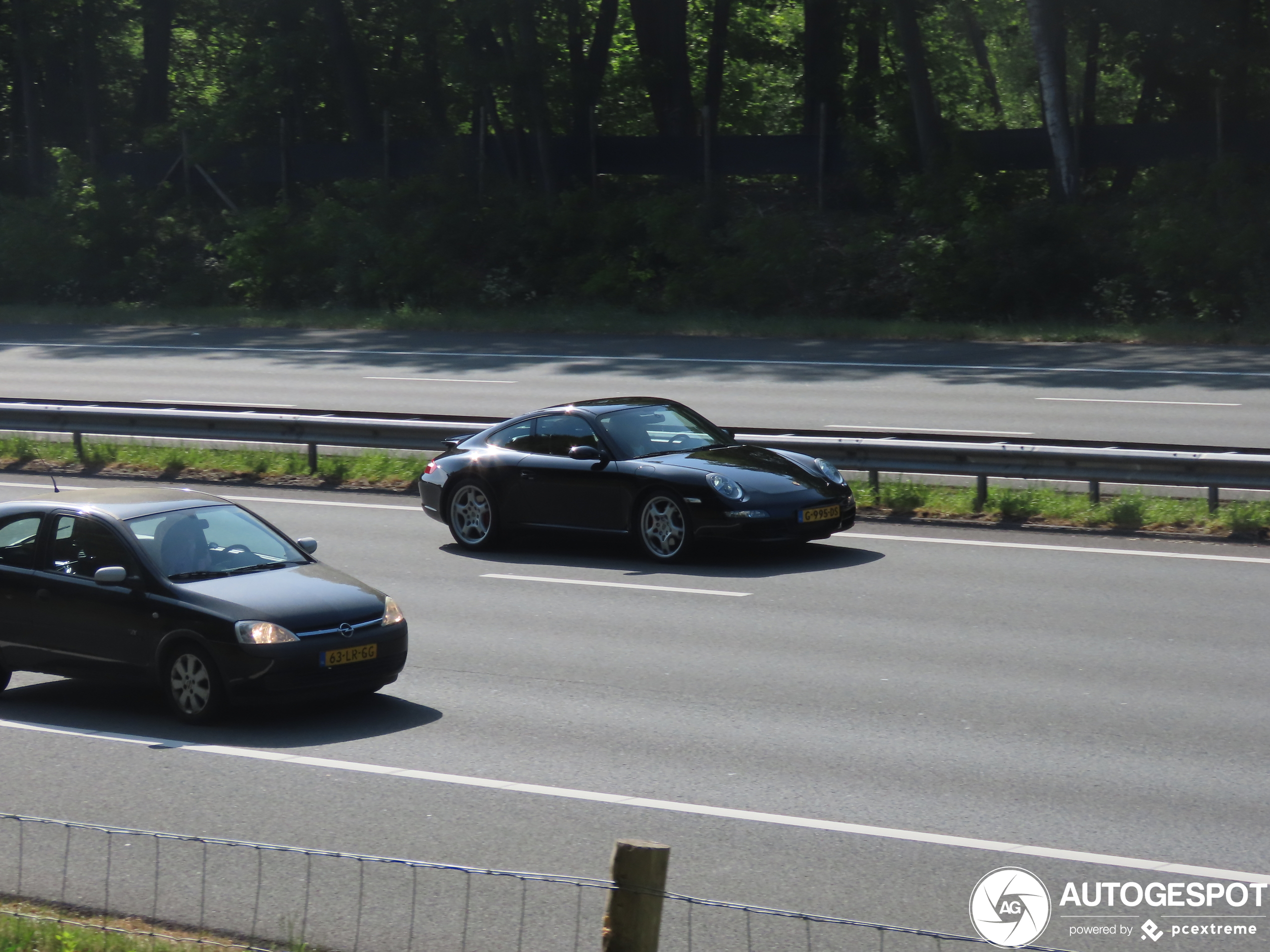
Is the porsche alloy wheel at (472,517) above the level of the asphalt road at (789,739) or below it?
above

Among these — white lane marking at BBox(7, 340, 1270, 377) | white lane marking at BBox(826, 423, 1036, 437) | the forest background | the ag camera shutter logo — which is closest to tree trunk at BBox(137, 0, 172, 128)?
the forest background

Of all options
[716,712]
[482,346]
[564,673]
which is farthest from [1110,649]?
[482,346]

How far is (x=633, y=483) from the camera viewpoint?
13977mm

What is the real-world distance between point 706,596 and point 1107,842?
6020 mm

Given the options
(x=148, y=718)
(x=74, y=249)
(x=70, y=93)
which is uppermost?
(x=70, y=93)

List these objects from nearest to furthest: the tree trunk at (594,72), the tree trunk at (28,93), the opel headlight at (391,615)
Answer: the opel headlight at (391,615)
the tree trunk at (594,72)
the tree trunk at (28,93)

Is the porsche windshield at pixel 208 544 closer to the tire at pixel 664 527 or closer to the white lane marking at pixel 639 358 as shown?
the tire at pixel 664 527

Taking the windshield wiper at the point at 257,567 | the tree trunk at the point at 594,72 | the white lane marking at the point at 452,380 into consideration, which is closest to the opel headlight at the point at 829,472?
the windshield wiper at the point at 257,567

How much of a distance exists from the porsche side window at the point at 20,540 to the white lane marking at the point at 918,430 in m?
11.0

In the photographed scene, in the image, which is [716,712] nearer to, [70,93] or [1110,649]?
[1110,649]

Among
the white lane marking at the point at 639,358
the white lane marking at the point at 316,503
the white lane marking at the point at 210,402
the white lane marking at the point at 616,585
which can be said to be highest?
the white lane marking at the point at 639,358

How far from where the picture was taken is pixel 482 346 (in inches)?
1226

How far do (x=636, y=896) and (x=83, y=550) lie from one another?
6439 mm

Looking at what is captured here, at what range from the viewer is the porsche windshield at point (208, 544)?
377 inches
